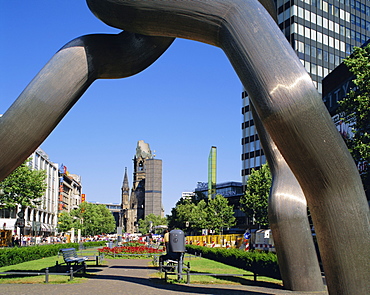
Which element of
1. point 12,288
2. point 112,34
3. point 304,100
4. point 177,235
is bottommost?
point 12,288

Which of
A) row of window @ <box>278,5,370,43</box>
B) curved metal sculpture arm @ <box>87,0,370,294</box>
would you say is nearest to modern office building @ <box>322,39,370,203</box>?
row of window @ <box>278,5,370,43</box>

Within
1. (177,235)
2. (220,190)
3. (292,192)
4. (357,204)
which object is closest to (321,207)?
(357,204)

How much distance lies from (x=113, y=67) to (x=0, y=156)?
144 inches

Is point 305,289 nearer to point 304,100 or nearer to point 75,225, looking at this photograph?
point 304,100

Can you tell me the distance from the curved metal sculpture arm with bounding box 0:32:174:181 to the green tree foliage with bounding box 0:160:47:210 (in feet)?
117

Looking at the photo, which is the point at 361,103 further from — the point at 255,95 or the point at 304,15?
the point at 304,15

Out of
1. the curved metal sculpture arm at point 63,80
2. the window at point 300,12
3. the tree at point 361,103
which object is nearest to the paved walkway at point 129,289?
the curved metal sculpture arm at point 63,80

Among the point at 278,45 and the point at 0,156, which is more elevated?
the point at 278,45

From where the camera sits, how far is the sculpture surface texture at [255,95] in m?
8.19

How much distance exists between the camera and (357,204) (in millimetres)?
8219

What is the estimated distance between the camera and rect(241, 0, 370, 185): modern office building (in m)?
69.5

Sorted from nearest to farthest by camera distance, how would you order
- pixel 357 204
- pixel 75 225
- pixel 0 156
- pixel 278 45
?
pixel 357 204
pixel 278 45
pixel 0 156
pixel 75 225

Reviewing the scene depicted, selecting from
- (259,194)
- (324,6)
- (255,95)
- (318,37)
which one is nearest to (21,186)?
(259,194)

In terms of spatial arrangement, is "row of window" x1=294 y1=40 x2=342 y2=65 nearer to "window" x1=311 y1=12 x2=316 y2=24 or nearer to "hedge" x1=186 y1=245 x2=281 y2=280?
"window" x1=311 y1=12 x2=316 y2=24
